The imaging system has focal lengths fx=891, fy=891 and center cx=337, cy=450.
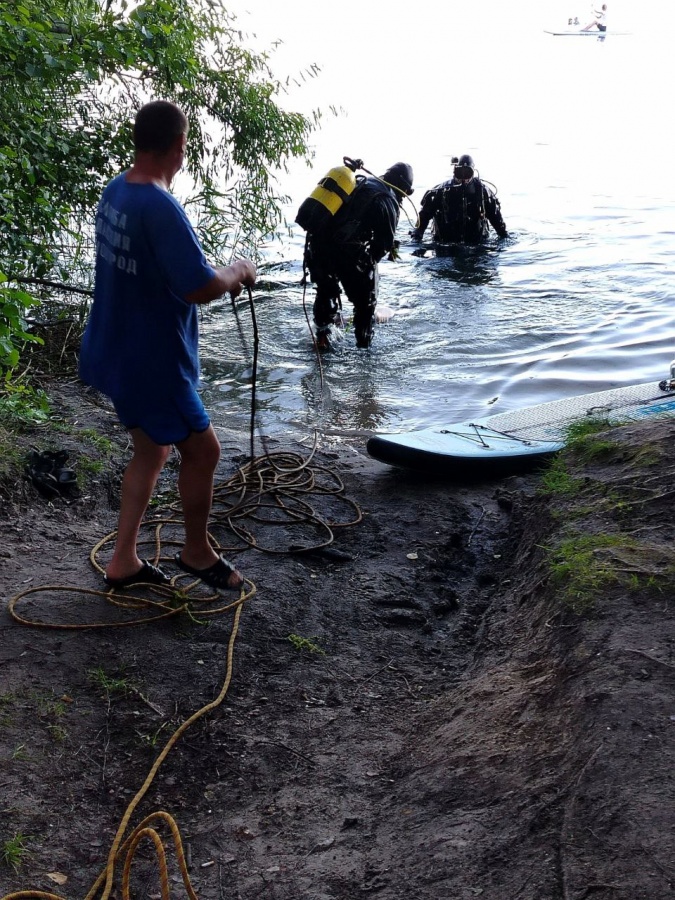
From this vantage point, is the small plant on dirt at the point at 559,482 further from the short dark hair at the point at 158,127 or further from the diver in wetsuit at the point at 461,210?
the diver in wetsuit at the point at 461,210

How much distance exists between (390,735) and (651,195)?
56.0 feet

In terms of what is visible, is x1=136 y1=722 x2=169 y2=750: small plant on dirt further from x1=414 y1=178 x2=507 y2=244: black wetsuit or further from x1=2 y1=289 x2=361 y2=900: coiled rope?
x1=414 y1=178 x2=507 y2=244: black wetsuit

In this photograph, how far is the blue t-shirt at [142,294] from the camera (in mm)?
3062

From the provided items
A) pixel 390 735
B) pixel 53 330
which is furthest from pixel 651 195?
pixel 390 735

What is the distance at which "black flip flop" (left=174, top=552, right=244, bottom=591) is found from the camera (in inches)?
151

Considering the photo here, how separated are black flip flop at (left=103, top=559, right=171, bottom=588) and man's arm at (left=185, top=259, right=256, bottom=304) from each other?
126cm

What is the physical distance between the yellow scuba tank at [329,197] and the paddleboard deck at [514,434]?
9.03ft

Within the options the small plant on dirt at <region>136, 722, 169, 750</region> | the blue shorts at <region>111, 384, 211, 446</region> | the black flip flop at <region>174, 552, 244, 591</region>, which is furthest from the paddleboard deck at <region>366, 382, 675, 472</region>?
the small plant on dirt at <region>136, 722, 169, 750</region>

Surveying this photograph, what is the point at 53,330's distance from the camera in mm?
7812

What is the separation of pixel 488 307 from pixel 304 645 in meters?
7.67

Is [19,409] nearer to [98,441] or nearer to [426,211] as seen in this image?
[98,441]

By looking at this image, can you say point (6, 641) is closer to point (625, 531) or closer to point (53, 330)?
point (625, 531)

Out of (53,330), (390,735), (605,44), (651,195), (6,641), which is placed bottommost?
(390,735)

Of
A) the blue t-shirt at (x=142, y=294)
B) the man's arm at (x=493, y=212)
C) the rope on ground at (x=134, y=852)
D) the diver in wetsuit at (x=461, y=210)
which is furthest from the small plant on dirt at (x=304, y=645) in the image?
the man's arm at (x=493, y=212)
